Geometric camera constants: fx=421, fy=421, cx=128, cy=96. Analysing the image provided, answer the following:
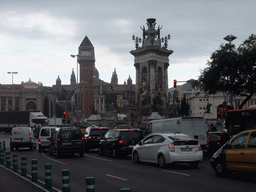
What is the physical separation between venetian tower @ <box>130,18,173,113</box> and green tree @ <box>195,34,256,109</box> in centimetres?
4524

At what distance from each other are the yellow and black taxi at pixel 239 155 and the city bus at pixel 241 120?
8.39 metres

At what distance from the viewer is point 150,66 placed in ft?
289

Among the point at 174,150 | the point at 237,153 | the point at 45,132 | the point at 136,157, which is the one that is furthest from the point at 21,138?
the point at 237,153

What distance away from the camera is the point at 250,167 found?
12453 mm

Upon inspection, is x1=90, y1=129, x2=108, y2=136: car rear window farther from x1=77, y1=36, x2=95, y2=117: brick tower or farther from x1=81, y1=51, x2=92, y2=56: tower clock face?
x1=81, y1=51, x2=92, y2=56: tower clock face

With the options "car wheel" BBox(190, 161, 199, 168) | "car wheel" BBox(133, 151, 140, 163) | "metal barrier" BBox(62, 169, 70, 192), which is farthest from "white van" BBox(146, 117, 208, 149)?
"metal barrier" BBox(62, 169, 70, 192)

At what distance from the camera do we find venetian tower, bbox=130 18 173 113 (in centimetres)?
8162

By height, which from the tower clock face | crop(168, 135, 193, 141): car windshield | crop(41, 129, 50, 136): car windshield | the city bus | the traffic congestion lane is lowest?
the traffic congestion lane

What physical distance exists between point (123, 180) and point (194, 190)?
3.05 m

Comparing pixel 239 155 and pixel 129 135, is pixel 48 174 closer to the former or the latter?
pixel 239 155

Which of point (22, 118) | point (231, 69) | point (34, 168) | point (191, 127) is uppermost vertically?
point (231, 69)

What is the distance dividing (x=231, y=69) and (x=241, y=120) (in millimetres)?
11137

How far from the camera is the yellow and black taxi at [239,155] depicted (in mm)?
12492

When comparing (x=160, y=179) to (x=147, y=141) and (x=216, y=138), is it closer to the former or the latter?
(x=147, y=141)
